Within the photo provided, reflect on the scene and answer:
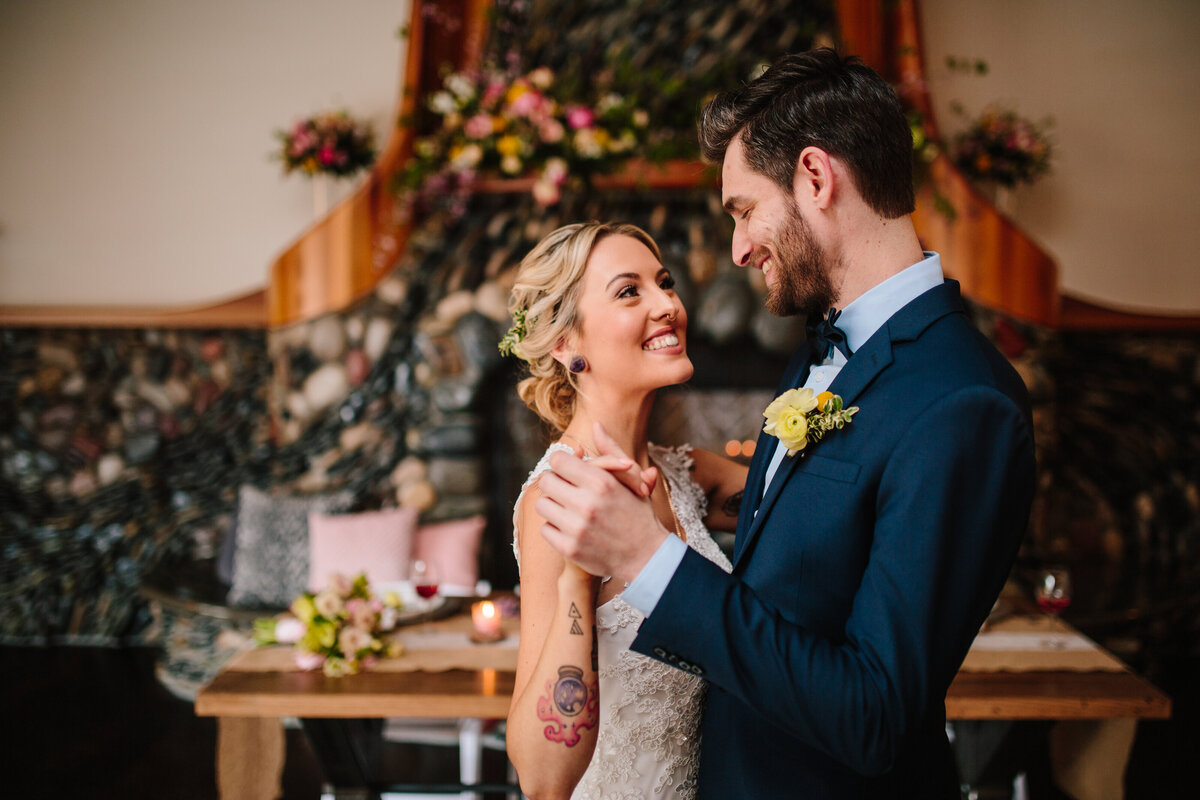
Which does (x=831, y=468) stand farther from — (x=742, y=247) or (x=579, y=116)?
(x=579, y=116)

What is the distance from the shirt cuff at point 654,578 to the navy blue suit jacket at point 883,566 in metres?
0.01

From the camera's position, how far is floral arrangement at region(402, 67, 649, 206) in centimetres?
370

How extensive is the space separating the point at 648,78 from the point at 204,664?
3506mm

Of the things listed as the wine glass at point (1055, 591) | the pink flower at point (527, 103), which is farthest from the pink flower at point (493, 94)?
the wine glass at point (1055, 591)

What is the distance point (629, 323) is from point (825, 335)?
45cm

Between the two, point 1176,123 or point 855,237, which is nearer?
point 855,237

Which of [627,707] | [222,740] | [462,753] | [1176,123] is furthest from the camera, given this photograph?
[1176,123]

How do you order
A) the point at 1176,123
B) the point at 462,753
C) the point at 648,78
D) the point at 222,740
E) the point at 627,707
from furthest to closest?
the point at 1176,123
the point at 648,78
the point at 462,753
the point at 222,740
the point at 627,707

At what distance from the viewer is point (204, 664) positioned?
389 cm

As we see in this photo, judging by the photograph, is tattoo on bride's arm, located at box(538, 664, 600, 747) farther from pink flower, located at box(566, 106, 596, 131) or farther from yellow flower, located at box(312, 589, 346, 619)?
pink flower, located at box(566, 106, 596, 131)

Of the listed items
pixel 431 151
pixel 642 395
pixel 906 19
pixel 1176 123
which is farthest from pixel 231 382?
pixel 1176 123

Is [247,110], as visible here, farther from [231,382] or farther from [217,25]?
[231,382]

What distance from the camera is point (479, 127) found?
372 centimetres

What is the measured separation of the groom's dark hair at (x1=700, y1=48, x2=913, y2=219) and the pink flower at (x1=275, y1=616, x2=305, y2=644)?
187 centimetres
